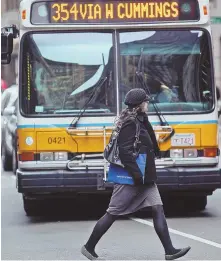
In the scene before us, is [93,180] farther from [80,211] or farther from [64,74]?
[80,211]

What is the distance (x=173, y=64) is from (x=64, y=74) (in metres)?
1.37

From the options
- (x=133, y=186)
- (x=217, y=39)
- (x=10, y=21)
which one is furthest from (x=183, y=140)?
(x=10, y=21)

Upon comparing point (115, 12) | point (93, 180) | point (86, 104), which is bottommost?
point (93, 180)

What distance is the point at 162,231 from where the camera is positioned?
31.4 ft

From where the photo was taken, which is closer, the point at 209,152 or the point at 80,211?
the point at 209,152

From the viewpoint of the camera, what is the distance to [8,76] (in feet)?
198

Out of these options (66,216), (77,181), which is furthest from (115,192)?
(66,216)

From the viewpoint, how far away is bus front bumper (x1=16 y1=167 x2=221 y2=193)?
41.7 feet

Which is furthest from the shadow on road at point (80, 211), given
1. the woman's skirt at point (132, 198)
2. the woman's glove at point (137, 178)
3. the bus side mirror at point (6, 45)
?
the woman's glove at point (137, 178)

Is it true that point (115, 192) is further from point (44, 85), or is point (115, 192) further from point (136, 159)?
point (44, 85)

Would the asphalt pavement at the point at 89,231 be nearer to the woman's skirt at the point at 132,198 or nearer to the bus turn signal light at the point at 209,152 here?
the woman's skirt at the point at 132,198

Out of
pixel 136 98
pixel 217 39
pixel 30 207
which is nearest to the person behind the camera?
pixel 136 98

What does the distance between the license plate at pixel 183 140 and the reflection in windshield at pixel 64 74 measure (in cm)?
85

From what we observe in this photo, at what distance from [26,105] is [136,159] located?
143 inches
